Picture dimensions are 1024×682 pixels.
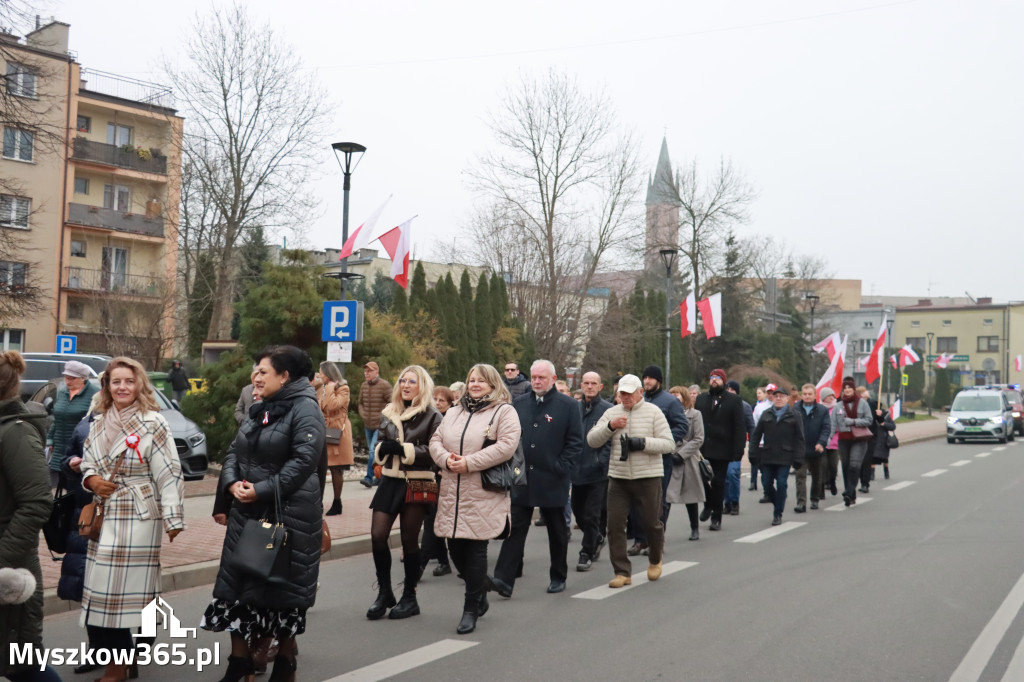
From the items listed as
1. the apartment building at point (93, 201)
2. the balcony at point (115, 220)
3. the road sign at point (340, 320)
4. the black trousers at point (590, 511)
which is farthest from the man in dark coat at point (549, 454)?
the balcony at point (115, 220)

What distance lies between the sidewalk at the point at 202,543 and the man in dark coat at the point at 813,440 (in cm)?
604

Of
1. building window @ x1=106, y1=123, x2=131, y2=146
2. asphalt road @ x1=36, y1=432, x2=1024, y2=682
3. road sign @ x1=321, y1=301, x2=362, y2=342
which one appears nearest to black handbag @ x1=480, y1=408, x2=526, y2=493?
asphalt road @ x1=36, y1=432, x2=1024, y2=682

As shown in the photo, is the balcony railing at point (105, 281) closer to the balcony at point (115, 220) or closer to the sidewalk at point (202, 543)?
the balcony at point (115, 220)

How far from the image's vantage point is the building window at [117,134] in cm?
4416

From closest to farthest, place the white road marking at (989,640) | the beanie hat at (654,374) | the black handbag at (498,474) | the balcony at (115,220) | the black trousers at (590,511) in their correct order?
the white road marking at (989,640)
the black handbag at (498,474)
the black trousers at (590,511)
the beanie hat at (654,374)
the balcony at (115,220)

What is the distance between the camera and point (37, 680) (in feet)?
13.2

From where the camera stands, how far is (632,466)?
8.37m

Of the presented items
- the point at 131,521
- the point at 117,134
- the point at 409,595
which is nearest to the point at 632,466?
the point at 409,595

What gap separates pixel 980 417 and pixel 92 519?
3273 centimetres

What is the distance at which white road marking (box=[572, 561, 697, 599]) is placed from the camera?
25.6 ft

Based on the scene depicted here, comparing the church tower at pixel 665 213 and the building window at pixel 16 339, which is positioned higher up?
the church tower at pixel 665 213

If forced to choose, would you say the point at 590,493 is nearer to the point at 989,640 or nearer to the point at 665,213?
the point at 989,640

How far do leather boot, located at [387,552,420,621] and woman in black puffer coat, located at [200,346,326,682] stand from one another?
1.75 metres

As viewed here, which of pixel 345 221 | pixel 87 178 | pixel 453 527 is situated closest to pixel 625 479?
pixel 453 527
